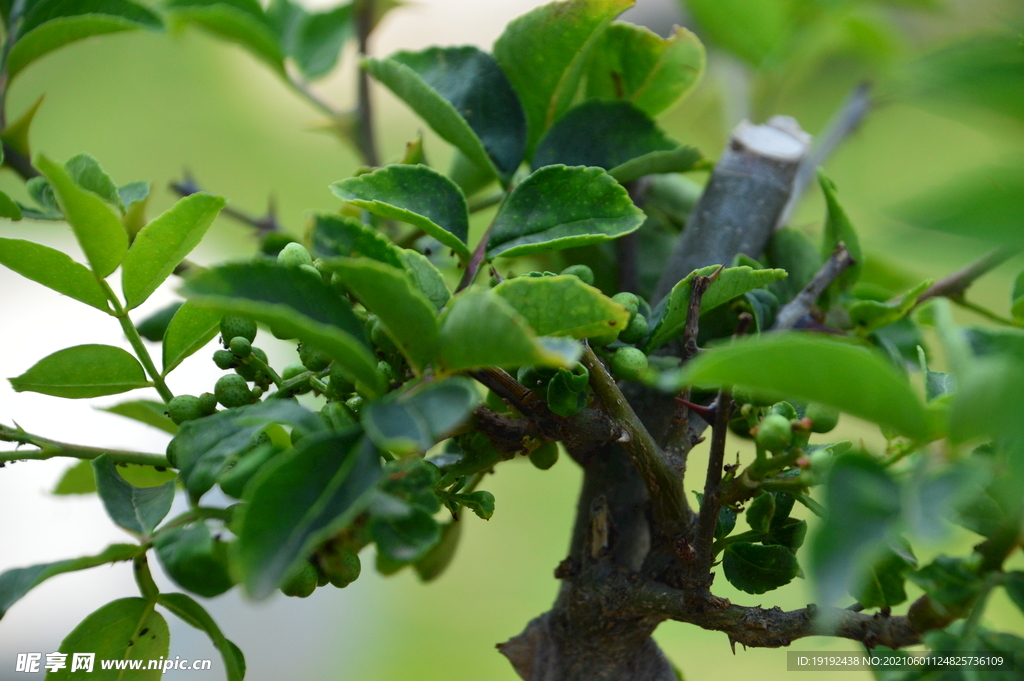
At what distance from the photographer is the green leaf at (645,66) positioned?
34 cm

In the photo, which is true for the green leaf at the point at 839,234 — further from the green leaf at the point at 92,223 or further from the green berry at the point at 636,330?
the green leaf at the point at 92,223

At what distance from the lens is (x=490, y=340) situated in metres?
0.17

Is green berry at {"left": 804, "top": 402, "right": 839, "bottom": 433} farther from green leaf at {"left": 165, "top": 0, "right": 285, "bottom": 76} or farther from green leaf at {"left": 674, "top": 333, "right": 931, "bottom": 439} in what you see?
green leaf at {"left": 165, "top": 0, "right": 285, "bottom": 76}

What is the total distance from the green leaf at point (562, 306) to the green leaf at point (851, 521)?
0.06 meters

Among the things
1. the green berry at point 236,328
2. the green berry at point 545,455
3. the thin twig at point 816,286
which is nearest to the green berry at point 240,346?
the green berry at point 236,328

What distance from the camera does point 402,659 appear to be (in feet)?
2.87

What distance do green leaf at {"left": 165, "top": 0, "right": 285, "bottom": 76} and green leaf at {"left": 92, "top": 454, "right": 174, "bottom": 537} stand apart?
26 cm

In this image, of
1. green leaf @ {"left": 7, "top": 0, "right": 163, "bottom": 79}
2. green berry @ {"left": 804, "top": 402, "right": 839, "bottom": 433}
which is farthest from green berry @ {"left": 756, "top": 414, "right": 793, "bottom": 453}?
green leaf @ {"left": 7, "top": 0, "right": 163, "bottom": 79}

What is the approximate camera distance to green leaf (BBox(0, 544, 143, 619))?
21 centimetres

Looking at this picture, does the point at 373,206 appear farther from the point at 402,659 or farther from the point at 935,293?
the point at 402,659

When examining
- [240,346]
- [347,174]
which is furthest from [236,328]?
[347,174]

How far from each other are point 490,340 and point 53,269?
0.52 ft

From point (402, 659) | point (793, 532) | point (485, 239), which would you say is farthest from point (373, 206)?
point (402, 659)

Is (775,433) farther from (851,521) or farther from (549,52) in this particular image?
(549,52)
